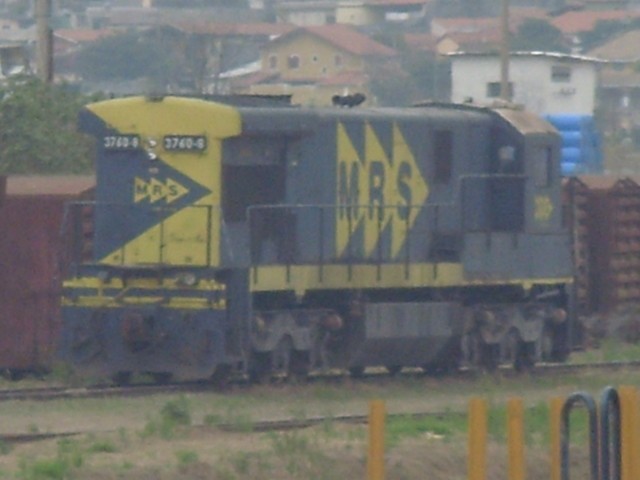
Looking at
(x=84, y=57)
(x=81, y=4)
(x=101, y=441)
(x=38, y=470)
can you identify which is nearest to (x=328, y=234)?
(x=101, y=441)

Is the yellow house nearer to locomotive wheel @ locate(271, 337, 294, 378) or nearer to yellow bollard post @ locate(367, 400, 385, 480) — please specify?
locomotive wheel @ locate(271, 337, 294, 378)

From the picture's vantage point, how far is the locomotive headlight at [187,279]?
18.3m

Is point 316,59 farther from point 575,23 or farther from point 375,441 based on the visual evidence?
point 375,441

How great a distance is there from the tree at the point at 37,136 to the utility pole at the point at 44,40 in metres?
0.41

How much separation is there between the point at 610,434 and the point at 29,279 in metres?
9.57

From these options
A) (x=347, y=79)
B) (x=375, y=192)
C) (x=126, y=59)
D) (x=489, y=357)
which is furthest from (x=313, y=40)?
(x=375, y=192)

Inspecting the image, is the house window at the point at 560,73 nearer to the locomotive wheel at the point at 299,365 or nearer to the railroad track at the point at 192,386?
the railroad track at the point at 192,386

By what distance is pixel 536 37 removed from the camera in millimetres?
86875

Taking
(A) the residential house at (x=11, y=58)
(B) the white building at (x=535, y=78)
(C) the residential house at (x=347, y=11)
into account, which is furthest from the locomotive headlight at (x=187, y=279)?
(C) the residential house at (x=347, y=11)

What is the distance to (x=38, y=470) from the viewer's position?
40.8 feet

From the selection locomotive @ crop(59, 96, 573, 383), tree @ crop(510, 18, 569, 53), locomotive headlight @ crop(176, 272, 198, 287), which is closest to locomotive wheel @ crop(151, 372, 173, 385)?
locomotive @ crop(59, 96, 573, 383)

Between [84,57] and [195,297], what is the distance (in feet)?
199

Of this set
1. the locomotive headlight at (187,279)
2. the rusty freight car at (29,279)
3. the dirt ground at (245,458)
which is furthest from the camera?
the rusty freight car at (29,279)

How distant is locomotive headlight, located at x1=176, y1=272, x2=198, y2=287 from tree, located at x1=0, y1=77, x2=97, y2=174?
9.09 meters
